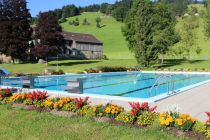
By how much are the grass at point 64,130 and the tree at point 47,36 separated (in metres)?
33.2

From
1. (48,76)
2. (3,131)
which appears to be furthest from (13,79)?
(3,131)

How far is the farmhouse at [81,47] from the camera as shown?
7256cm

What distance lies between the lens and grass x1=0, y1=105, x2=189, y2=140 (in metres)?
7.88

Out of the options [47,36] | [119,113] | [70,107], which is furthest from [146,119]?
[47,36]

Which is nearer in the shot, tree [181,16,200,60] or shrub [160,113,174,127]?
shrub [160,113,174,127]

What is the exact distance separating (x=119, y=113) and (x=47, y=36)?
115ft

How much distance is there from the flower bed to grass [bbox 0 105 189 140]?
1.26 feet

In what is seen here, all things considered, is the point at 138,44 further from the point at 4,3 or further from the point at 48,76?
the point at 4,3

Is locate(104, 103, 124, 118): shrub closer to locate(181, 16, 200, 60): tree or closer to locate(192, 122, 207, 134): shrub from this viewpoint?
locate(192, 122, 207, 134): shrub

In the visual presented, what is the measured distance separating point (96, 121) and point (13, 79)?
18299 millimetres

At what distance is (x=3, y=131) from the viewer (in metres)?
8.62

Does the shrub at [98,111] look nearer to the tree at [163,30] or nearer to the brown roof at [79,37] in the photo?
the tree at [163,30]

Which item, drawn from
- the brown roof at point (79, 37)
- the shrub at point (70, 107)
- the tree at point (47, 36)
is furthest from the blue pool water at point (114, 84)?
the brown roof at point (79, 37)

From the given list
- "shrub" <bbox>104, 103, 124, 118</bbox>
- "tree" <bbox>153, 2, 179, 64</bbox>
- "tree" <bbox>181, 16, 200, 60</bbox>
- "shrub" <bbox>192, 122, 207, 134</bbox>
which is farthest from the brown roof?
"shrub" <bbox>192, 122, 207, 134</bbox>
